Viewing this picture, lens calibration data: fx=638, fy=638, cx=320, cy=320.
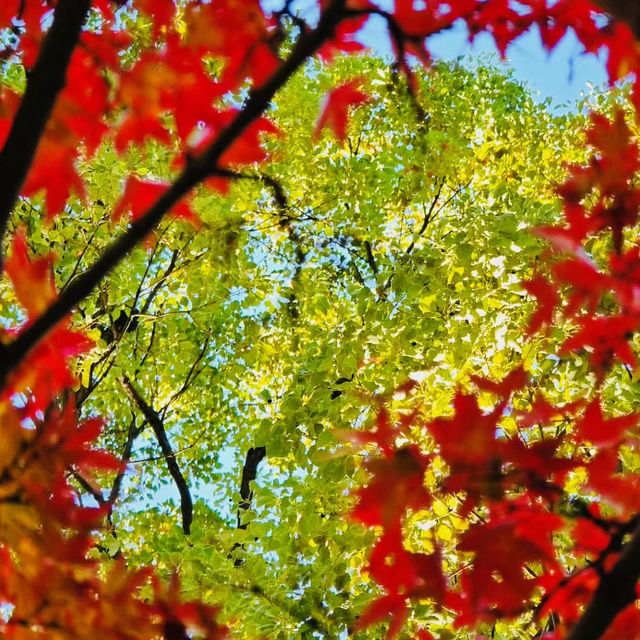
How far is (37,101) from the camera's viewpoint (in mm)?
889

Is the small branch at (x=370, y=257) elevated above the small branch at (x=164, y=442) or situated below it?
above

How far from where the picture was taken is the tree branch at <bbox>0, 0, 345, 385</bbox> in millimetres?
834

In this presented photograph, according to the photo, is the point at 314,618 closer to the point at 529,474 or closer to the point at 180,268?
the point at 529,474

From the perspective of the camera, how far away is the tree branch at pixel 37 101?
879 millimetres

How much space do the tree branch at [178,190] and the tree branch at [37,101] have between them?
149 millimetres

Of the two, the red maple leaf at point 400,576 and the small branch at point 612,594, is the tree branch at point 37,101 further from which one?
the red maple leaf at point 400,576

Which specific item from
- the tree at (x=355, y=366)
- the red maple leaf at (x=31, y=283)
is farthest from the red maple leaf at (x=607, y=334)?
the red maple leaf at (x=31, y=283)

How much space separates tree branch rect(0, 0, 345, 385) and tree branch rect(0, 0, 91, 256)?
0.49 feet

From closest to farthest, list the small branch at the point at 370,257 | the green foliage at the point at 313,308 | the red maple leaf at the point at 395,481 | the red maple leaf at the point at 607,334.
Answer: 1. the red maple leaf at the point at 395,481
2. the red maple leaf at the point at 607,334
3. the green foliage at the point at 313,308
4. the small branch at the point at 370,257

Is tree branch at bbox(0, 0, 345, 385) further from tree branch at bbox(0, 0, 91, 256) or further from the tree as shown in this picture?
tree branch at bbox(0, 0, 91, 256)

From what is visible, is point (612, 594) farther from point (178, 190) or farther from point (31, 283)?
point (31, 283)

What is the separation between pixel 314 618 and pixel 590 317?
177cm

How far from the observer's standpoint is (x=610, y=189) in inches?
68.0

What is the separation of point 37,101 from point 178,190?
0.25m
